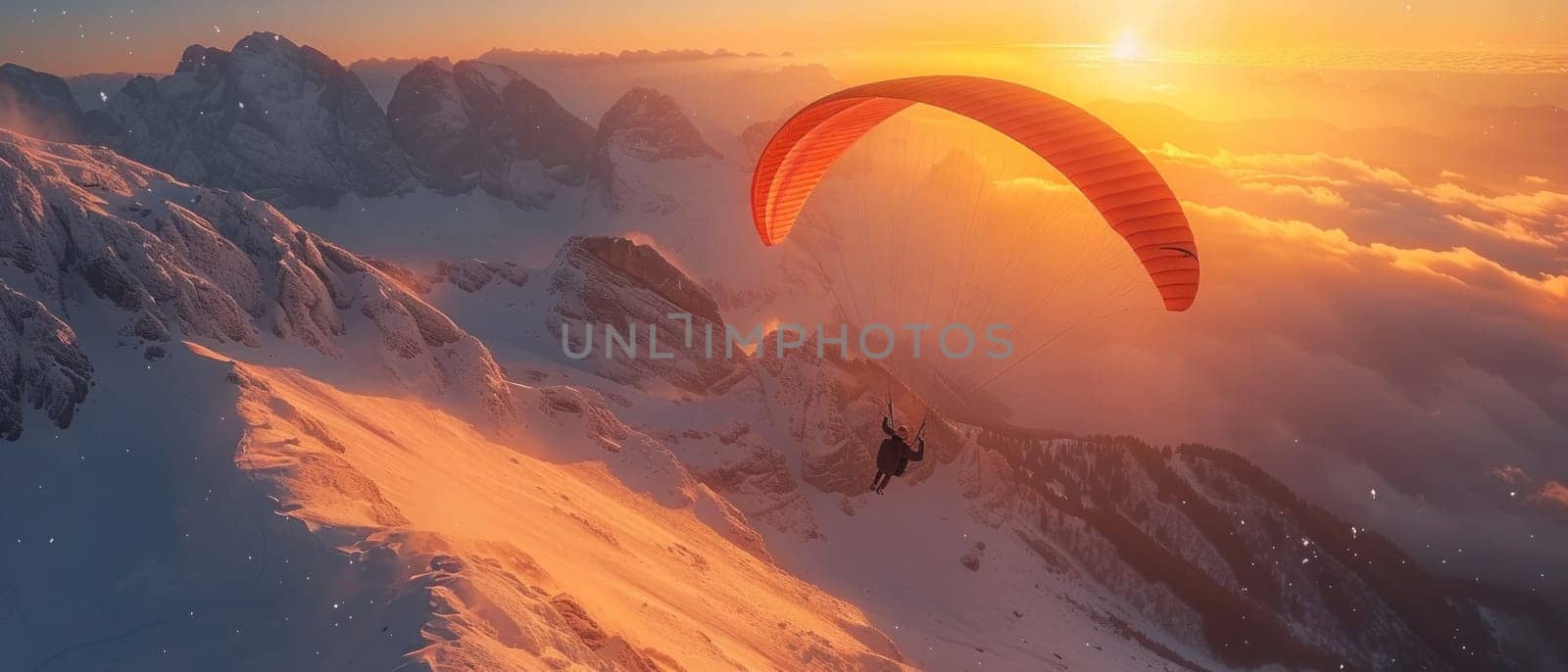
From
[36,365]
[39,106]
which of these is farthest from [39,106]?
[36,365]

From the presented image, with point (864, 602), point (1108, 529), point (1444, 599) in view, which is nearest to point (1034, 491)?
point (1108, 529)

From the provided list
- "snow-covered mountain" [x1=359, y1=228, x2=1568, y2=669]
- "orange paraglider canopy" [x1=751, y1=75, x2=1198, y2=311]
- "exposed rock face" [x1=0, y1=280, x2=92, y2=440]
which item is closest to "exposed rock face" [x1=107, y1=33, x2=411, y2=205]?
"snow-covered mountain" [x1=359, y1=228, x2=1568, y2=669]

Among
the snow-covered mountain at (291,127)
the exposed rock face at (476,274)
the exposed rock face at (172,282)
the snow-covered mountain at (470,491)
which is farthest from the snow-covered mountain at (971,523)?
the snow-covered mountain at (291,127)

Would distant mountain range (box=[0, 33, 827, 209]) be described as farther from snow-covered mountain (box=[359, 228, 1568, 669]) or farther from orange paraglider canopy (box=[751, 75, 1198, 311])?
orange paraglider canopy (box=[751, 75, 1198, 311])

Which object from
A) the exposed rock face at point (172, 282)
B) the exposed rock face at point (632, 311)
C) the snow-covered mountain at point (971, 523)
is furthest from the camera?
the exposed rock face at point (632, 311)

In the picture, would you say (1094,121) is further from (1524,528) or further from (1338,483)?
(1524,528)

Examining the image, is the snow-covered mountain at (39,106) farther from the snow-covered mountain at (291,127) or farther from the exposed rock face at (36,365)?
the exposed rock face at (36,365)
